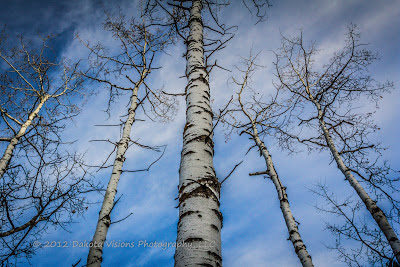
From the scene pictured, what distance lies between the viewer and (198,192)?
1.60m

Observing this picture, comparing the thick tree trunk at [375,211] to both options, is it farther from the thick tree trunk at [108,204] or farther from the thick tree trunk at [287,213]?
the thick tree trunk at [108,204]

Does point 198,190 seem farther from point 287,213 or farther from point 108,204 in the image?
point 287,213

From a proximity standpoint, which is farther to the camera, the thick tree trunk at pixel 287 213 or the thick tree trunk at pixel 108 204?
the thick tree trunk at pixel 287 213

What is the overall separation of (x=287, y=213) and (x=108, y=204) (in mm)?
4001

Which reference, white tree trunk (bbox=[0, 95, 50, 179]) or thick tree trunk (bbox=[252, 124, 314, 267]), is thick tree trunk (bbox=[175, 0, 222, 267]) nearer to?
thick tree trunk (bbox=[252, 124, 314, 267])

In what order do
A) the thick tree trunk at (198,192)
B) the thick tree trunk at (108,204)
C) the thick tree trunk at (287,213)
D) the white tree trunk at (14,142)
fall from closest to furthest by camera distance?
the thick tree trunk at (198,192) < the thick tree trunk at (108,204) < the thick tree trunk at (287,213) < the white tree trunk at (14,142)

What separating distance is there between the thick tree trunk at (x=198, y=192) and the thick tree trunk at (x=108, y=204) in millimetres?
2665

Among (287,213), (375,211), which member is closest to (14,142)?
(287,213)

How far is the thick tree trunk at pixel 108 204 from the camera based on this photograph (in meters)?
3.31

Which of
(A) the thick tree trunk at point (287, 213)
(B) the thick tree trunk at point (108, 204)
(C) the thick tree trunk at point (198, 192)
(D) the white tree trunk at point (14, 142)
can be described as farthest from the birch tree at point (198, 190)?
(D) the white tree trunk at point (14, 142)

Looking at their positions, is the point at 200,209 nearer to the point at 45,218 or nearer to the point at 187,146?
the point at 187,146

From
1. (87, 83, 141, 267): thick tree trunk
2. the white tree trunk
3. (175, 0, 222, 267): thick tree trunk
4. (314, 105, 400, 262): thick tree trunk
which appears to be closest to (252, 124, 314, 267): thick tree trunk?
(314, 105, 400, 262): thick tree trunk

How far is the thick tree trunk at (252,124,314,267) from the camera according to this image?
412 cm

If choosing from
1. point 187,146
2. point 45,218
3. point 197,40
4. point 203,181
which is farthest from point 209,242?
point 45,218
